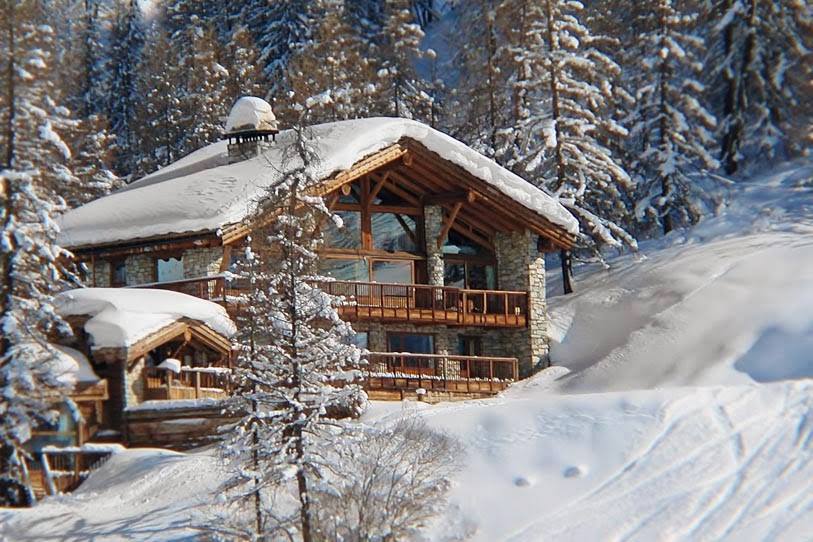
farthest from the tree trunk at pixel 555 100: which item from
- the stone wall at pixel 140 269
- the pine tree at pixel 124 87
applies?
the pine tree at pixel 124 87

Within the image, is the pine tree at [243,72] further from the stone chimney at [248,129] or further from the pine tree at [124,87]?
the stone chimney at [248,129]

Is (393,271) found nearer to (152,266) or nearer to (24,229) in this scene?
(152,266)

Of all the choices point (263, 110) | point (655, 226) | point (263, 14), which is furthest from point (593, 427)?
point (263, 14)

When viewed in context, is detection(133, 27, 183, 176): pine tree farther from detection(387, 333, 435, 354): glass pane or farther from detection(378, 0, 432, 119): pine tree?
detection(387, 333, 435, 354): glass pane

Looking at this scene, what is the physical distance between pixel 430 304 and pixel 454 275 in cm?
310

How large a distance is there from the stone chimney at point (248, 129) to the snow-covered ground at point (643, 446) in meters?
11.7

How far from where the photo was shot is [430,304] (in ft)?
113

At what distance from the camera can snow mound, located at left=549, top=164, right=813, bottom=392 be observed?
28000mm

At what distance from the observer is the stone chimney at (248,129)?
122 ft

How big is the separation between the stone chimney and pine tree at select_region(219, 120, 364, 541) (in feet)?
57.0

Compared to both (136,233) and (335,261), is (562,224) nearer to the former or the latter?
(335,261)

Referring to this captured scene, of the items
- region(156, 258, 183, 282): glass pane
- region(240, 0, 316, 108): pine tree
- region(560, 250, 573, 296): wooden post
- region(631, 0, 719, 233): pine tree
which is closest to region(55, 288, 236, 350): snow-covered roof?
region(156, 258, 183, 282): glass pane

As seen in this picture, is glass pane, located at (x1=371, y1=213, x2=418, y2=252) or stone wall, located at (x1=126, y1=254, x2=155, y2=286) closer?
stone wall, located at (x1=126, y1=254, x2=155, y2=286)

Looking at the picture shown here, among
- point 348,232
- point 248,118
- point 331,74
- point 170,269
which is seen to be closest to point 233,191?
point 170,269
